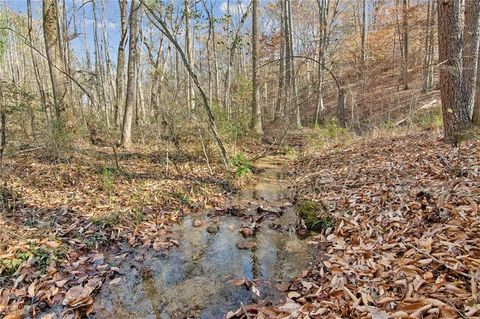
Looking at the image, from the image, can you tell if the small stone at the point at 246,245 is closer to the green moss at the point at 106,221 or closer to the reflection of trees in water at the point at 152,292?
the reflection of trees in water at the point at 152,292

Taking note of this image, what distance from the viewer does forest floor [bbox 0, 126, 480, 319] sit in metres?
2.61

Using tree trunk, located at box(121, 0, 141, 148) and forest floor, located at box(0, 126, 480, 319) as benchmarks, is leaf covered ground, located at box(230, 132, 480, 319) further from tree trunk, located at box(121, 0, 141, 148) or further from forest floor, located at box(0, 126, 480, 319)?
tree trunk, located at box(121, 0, 141, 148)

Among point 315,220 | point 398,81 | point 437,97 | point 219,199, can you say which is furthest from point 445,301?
point 398,81

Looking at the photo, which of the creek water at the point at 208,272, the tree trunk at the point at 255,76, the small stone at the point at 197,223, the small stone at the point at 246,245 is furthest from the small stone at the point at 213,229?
the tree trunk at the point at 255,76

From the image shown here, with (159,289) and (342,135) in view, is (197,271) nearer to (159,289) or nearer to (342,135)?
(159,289)

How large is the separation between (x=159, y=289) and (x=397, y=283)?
2.38m

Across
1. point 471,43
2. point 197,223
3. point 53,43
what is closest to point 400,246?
point 197,223

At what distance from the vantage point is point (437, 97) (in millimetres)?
16125

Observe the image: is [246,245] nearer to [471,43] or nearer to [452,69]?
[452,69]

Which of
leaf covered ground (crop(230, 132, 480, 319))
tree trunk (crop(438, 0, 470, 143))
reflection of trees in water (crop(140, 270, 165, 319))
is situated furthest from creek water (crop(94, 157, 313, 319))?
tree trunk (crop(438, 0, 470, 143))

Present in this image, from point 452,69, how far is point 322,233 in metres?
3.91

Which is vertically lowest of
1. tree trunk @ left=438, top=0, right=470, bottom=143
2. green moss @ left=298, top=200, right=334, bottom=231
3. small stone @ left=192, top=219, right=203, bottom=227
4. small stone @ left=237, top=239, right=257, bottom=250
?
small stone @ left=237, top=239, right=257, bottom=250

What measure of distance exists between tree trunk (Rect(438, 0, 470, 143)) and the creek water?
3686 mm

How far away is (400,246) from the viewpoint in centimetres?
325
